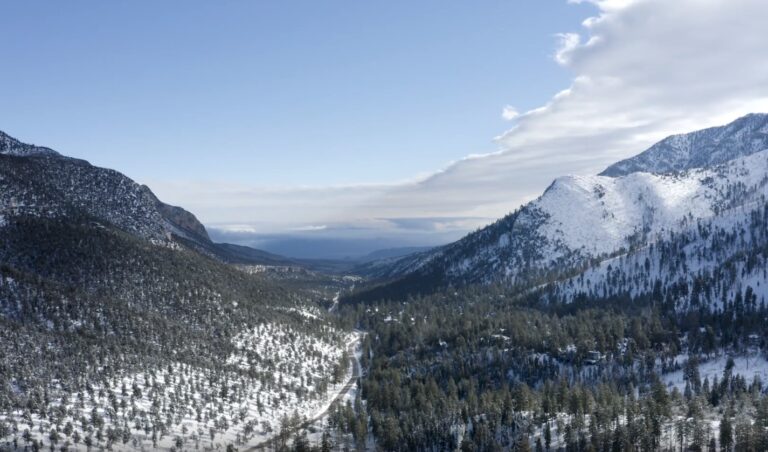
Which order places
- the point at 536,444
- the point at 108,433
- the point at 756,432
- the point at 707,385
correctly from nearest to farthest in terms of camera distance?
the point at 756,432
the point at 536,444
the point at 108,433
the point at 707,385

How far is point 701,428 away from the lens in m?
136

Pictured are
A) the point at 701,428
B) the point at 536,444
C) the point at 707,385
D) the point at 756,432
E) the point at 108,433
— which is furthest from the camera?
the point at 707,385

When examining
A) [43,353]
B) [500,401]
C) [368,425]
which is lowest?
[368,425]

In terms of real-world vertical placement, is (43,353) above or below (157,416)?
above

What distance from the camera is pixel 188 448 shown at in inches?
6993

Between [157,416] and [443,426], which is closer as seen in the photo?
[443,426]

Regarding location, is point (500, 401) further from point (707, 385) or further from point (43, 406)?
point (43, 406)

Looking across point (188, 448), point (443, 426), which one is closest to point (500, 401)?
point (443, 426)

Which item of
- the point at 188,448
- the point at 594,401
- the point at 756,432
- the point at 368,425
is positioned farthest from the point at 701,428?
the point at 188,448

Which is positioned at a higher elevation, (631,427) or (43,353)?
(43,353)

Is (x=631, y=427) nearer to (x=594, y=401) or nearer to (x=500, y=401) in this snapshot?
(x=594, y=401)

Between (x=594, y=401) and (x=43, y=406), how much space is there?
18355cm

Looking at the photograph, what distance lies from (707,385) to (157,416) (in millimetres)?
198486

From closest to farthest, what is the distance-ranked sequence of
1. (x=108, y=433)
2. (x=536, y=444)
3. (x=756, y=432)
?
(x=756, y=432) → (x=536, y=444) → (x=108, y=433)
